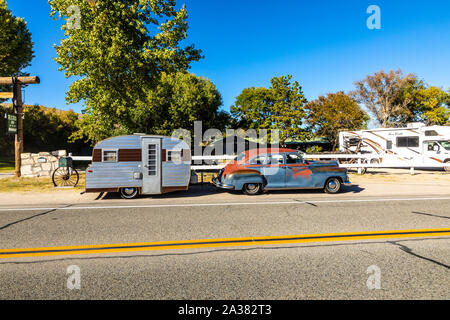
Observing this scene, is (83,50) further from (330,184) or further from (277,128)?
(277,128)

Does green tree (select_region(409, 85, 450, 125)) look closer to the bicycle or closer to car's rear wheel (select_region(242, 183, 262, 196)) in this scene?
car's rear wheel (select_region(242, 183, 262, 196))

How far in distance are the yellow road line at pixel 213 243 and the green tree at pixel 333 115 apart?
33251 millimetres

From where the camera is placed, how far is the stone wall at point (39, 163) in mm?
13750

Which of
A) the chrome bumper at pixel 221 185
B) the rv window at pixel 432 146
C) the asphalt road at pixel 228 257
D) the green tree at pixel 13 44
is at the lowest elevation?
the asphalt road at pixel 228 257

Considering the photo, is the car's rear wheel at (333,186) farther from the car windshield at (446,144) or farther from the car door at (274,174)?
the car windshield at (446,144)

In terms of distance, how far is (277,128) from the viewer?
2720 cm

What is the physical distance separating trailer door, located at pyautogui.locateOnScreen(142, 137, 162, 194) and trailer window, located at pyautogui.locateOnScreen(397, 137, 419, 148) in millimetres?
18076

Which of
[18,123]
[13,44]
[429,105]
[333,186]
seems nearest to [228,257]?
[333,186]

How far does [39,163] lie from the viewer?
45.4 feet

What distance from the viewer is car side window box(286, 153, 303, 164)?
9.73m

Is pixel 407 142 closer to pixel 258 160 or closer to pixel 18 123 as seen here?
pixel 258 160

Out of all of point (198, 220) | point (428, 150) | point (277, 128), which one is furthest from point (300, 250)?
point (277, 128)

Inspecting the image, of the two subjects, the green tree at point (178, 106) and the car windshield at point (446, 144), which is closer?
the car windshield at point (446, 144)

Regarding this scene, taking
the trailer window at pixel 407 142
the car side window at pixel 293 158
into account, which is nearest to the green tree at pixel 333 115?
the trailer window at pixel 407 142
